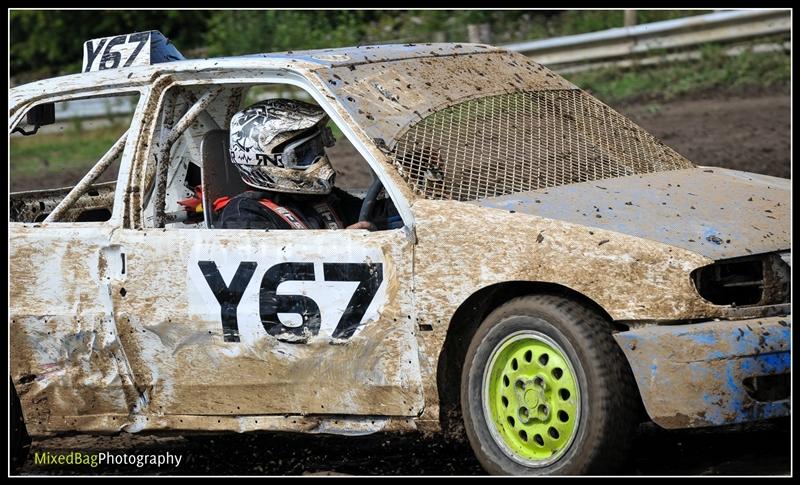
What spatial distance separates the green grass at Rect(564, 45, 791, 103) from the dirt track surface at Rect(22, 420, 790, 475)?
30.0 ft

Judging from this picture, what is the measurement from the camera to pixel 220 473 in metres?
5.55

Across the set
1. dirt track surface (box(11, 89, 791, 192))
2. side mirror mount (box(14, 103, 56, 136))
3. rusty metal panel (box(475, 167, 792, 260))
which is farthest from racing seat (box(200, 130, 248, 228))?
dirt track surface (box(11, 89, 791, 192))

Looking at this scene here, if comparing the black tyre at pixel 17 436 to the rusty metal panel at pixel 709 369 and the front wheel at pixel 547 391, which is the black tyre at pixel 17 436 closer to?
the front wheel at pixel 547 391

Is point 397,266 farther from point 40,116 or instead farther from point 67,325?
point 40,116

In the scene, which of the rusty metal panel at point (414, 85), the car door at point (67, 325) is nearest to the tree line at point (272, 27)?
the rusty metal panel at point (414, 85)

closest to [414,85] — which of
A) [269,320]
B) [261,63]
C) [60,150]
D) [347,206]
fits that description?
[261,63]

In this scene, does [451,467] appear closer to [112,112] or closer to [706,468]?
[706,468]

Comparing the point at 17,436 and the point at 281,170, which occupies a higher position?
the point at 281,170

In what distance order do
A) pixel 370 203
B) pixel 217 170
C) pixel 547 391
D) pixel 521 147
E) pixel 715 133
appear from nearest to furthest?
pixel 547 391 < pixel 521 147 < pixel 370 203 < pixel 217 170 < pixel 715 133

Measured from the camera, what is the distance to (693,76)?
14.7 metres

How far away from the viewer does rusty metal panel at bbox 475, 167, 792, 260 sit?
4.50 metres

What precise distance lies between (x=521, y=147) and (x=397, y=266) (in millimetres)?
940

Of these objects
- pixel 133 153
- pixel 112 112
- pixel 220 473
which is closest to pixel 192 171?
pixel 133 153

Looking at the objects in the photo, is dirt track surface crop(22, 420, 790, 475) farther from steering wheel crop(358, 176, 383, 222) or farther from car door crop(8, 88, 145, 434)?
steering wheel crop(358, 176, 383, 222)
